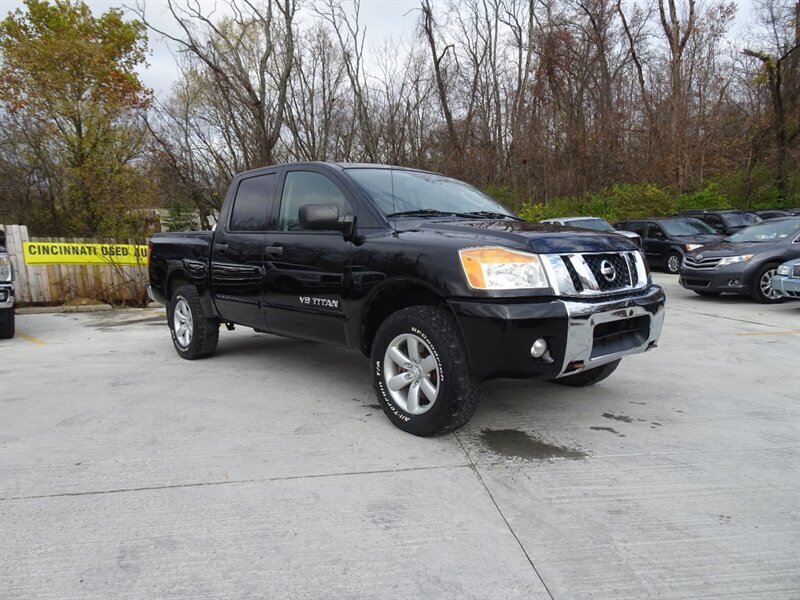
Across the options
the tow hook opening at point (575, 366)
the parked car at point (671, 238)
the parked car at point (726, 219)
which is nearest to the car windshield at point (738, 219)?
the parked car at point (726, 219)

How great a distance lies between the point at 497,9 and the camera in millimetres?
28062

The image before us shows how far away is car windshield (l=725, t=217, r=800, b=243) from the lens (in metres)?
10.4

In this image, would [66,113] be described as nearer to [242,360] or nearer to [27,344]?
[27,344]

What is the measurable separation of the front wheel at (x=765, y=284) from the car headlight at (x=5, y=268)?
1172cm

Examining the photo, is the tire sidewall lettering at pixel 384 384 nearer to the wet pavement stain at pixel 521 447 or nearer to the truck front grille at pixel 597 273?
the wet pavement stain at pixel 521 447

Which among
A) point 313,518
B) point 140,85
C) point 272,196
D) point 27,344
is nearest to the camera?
point 313,518

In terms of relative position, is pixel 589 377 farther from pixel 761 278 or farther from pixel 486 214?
pixel 761 278

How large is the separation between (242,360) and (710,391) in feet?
14.9

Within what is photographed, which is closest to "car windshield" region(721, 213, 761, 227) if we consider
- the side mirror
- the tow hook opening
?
the tow hook opening

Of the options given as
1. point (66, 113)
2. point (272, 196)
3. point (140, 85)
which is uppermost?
point (140, 85)

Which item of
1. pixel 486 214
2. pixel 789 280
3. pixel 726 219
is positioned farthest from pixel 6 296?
pixel 726 219

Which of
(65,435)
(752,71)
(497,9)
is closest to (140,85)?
(497,9)

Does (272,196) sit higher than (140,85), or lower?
lower

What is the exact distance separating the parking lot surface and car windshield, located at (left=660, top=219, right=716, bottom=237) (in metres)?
11.3
